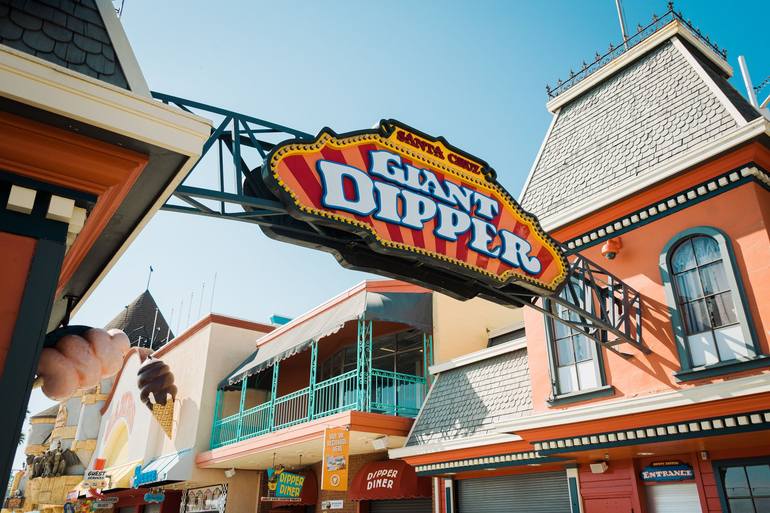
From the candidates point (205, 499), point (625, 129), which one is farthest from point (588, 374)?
point (205, 499)

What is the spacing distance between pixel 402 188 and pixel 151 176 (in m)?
3.53

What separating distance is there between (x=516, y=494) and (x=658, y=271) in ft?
17.4

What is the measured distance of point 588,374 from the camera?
10031 mm

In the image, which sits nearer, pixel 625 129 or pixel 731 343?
pixel 731 343

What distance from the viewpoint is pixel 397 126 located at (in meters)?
7.43

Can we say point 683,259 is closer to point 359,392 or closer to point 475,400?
point 475,400

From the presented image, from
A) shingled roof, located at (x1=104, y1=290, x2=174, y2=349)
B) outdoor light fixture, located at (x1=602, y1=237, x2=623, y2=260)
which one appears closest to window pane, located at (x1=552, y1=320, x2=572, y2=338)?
outdoor light fixture, located at (x1=602, y1=237, x2=623, y2=260)

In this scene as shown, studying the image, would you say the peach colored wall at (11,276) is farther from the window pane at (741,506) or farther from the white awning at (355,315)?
the white awning at (355,315)

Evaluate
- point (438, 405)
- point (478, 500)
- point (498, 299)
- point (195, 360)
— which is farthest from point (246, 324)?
point (498, 299)

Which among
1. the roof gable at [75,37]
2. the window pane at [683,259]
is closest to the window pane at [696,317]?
the window pane at [683,259]

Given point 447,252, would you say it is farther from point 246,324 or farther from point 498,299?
point 246,324

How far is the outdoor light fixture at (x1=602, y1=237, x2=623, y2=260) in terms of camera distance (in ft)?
32.8

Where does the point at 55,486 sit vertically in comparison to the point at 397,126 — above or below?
below

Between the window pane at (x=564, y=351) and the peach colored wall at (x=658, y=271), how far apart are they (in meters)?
0.30
